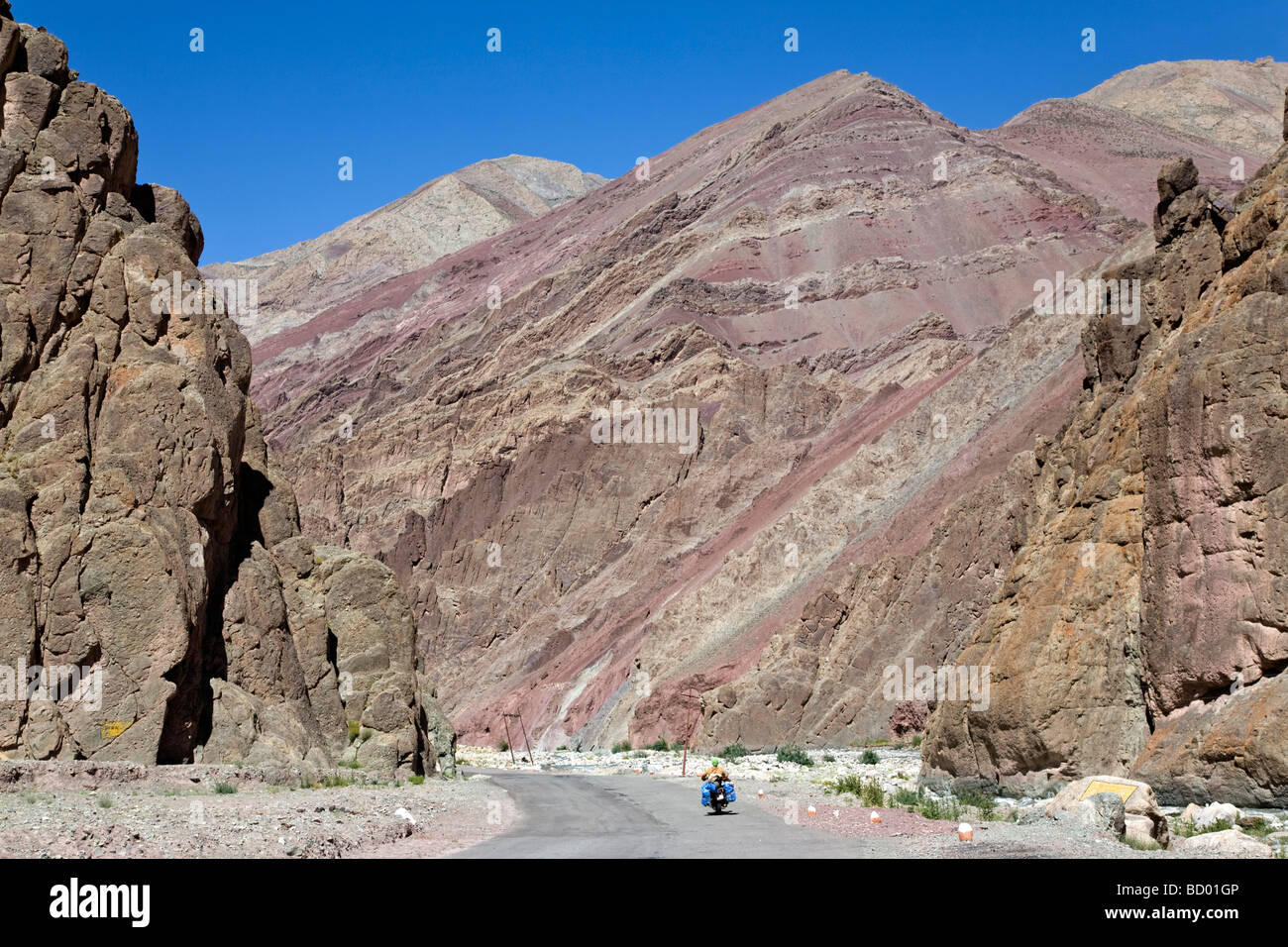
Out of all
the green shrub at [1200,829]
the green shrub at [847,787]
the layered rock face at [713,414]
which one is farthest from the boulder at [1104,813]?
the layered rock face at [713,414]

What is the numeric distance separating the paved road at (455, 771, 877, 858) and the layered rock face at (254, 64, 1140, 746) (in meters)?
16.0

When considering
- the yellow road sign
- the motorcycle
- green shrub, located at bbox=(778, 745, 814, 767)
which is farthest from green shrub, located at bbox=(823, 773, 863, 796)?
green shrub, located at bbox=(778, 745, 814, 767)

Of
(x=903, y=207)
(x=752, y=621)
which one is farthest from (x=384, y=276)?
(x=752, y=621)

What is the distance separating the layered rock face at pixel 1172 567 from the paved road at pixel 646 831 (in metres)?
4.35

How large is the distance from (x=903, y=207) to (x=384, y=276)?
95.4 meters

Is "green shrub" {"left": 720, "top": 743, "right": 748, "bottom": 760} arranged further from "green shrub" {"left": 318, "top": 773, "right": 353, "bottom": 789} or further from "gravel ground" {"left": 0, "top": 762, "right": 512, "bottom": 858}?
"green shrub" {"left": 318, "top": 773, "right": 353, "bottom": 789}

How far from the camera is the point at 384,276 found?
593ft

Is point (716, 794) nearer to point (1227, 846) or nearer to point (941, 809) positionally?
point (941, 809)

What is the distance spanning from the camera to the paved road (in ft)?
44.8

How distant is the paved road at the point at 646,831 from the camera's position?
538 inches

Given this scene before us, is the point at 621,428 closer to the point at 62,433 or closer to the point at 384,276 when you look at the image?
the point at 62,433

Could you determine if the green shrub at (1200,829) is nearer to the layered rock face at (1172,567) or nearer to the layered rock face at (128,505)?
the layered rock face at (1172,567)

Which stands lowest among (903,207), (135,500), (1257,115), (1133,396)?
(135,500)

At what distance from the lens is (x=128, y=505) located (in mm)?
21828
